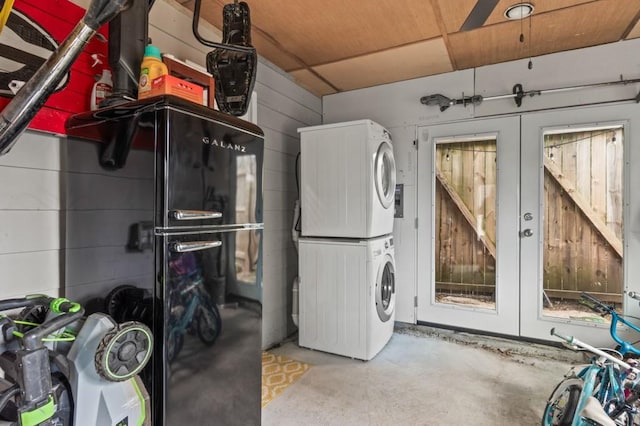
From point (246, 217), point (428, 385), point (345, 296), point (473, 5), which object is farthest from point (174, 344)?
point (473, 5)

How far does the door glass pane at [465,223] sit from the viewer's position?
3324mm

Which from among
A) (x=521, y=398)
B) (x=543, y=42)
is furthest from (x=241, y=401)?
(x=543, y=42)

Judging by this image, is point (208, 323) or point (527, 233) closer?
point (208, 323)

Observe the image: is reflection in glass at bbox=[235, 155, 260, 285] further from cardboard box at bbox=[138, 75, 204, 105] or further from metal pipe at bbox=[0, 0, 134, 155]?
metal pipe at bbox=[0, 0, 134, 155]

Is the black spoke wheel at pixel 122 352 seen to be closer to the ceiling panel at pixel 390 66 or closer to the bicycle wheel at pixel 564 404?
the bicycle wheel at pixel 564 404

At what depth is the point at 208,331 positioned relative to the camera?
1411 mm

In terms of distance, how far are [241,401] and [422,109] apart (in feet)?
10.0

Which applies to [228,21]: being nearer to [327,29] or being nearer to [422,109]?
[327,29]

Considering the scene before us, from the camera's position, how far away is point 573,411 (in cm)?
170

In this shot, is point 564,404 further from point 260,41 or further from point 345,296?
point 260,41

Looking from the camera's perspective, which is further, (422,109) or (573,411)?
(422,109)

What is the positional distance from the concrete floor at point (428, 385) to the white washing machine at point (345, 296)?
12cm

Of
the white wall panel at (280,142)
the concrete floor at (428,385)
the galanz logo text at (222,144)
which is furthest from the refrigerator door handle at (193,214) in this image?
the white wall panel at (280,142)

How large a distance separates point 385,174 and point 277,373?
1.90m
